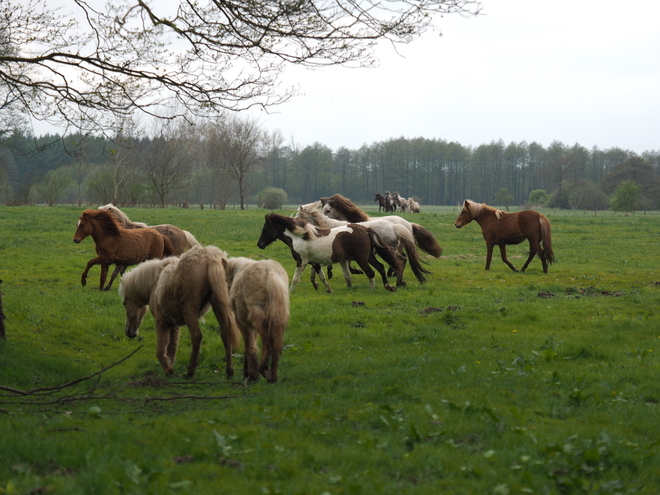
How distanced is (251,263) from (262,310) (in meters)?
0.65

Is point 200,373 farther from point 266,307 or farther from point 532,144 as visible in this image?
point 532,144

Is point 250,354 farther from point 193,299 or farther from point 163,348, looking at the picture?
point 163,348

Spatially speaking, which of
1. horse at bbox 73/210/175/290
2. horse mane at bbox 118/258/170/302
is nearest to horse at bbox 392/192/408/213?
horse at bbox 73/210/175/290

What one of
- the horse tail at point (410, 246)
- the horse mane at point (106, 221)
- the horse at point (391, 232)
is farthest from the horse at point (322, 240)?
the horse mane at point (106, 221)

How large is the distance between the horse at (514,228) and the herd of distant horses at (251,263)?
0.10ft

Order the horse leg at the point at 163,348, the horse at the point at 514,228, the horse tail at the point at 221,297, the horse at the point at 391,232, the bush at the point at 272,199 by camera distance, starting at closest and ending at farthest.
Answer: the horse tail at the point at 221,297 < the horse leg at the point at 163,348 < the horse at the point at 391,232 < the horse at the point at 514,228 < the bush at the point at 272,199

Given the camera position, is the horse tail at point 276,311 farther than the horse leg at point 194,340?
No

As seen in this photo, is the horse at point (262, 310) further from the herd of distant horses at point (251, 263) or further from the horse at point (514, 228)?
the horse at point (514, 228)

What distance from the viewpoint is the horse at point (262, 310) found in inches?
277

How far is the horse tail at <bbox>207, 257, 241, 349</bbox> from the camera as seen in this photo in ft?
24.3

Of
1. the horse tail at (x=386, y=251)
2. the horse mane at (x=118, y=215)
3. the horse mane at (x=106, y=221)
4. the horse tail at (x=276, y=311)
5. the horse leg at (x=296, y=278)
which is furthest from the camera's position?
the horse tail at (x=386, y=251)

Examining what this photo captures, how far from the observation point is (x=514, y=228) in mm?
18516

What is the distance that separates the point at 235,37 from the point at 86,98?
2.36 m

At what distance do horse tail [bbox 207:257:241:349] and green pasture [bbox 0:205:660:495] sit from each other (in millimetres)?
687
